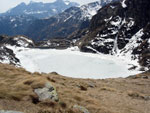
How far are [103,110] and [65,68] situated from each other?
401 ft

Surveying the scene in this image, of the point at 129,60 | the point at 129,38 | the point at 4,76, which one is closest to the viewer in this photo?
the point at 4,76

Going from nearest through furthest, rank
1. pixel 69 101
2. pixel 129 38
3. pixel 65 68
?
pixel 69 101
pixel 65 68
pixel 129 38

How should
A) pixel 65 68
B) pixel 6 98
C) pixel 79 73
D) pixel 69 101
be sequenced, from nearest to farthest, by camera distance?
pixel 6 98
pixel 69 101
pixel 79 73
pixel 65 68

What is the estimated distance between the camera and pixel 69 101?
1650 centimetres

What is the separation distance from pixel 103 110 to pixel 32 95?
563cm

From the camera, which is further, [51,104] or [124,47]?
[124,47]

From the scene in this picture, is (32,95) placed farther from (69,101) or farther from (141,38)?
(141,38)

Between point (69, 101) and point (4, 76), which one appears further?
point (4, 76)

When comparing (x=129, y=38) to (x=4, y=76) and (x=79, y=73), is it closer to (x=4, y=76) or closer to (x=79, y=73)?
(x=79, y=73)

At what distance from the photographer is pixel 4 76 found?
20.6 m

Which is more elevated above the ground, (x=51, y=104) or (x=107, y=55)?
(x=51, y=104)

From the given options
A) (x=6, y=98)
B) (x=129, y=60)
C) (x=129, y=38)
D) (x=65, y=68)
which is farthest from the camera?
(x=129, y=38)

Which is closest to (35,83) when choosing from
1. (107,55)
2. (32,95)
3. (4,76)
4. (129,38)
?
(32,95)

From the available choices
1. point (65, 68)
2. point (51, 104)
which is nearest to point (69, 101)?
point (51, 104)
